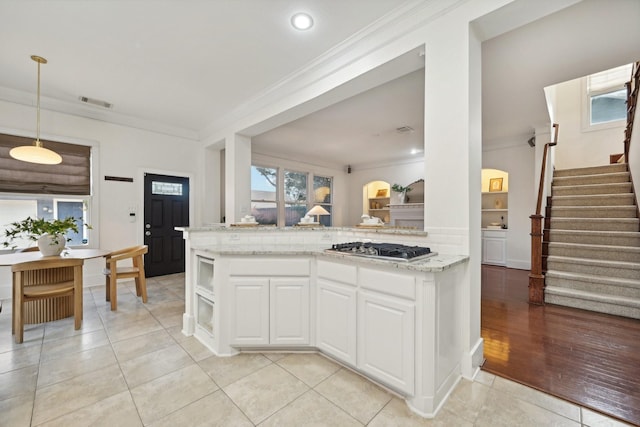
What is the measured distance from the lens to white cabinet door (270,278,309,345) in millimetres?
2215

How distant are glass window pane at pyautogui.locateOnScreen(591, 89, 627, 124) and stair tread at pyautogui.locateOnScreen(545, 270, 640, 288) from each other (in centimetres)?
439

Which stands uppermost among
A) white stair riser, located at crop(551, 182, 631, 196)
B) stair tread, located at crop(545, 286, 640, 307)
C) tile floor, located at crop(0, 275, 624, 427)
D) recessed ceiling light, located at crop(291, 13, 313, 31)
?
recessed ceiling light, located at crop(291, 13, 313, 31)

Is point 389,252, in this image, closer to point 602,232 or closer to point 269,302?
point 269,302

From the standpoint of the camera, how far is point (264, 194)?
6895 mm

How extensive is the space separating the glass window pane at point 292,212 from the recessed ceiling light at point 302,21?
5.13m

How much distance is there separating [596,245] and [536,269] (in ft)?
3.35

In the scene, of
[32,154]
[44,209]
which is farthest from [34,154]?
[44,209]

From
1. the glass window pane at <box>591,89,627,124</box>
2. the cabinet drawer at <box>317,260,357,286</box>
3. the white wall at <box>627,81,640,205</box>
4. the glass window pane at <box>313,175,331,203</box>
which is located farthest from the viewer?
the glass window pane at <box>313,175,331,203</box>

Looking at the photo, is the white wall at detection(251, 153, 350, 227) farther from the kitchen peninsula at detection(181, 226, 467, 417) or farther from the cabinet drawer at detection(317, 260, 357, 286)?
the cabinet drawer at detection(317, 260, 357, 286)

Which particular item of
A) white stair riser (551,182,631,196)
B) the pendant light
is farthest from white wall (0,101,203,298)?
white stair riser (551,182,631,196)

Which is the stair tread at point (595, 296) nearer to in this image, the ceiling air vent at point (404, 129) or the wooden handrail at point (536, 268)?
the wooden handrail at point (536, 268)

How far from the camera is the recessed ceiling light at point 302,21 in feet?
7.65

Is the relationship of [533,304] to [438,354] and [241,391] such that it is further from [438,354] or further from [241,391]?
[241,391]

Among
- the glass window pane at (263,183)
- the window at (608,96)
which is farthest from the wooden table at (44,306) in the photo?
the window at (608,96)
